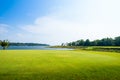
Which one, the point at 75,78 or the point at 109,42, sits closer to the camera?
the point at 75,78

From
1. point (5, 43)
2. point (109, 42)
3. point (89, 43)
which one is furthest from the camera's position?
point (89, 43)

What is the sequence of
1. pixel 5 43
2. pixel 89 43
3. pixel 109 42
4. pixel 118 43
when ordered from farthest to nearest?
pixel 89 43 < pixel 109 42 < pixel 118 43 < pixel 5 43

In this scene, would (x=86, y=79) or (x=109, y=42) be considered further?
(x=109, y=42)

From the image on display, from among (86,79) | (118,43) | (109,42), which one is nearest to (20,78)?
(86,79)

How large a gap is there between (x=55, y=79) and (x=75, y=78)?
1303 mm

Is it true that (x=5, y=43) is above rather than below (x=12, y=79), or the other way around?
above

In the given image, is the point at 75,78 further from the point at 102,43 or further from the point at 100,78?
the point at 102,43

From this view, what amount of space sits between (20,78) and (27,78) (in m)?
0.43

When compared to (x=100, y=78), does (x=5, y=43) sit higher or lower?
higher

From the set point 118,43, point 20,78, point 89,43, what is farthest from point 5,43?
point 89,43

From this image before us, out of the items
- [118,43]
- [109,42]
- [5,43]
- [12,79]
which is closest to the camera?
[12,79]

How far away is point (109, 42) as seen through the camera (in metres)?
132

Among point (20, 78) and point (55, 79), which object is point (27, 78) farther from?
point (55, 79)

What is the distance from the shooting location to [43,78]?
938 centimetres
